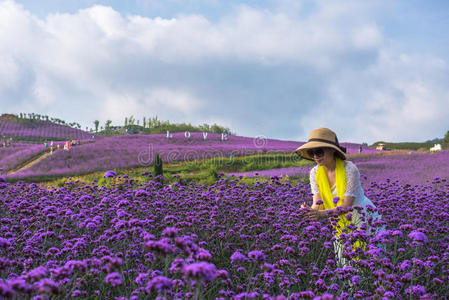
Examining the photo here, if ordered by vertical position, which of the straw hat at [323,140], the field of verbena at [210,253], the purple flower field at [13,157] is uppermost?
the straw hat at [323,140]

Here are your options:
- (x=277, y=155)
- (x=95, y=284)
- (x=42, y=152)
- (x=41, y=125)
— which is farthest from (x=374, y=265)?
(x=41, y=125)

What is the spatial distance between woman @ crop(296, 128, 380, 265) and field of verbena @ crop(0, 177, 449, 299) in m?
0.25

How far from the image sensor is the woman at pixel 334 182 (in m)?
4.71

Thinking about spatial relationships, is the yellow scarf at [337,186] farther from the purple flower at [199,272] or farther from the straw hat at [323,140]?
the purple flower at [199,272]

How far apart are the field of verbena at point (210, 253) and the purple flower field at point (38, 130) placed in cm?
4218

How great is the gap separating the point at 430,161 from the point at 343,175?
52.6 ft

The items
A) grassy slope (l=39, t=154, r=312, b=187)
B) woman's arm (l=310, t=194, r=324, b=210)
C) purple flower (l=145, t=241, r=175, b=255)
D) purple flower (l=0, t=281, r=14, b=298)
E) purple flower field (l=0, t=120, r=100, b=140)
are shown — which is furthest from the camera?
purple flower field (l=0, t=120, r=100, b=140)

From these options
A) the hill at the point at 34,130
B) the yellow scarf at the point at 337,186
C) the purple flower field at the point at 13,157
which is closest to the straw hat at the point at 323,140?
the yellow scarf at the point at 337,186

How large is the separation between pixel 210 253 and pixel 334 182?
5.95 feet

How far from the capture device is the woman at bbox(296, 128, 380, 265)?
15.4ft

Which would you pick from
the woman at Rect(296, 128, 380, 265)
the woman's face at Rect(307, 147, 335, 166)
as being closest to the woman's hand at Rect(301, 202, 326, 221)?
the woman at Rect(296, 128, 380, 265)

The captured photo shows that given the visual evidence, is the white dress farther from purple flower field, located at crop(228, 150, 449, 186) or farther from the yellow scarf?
purple flower field, located at crop(228, 150, 449, 186)

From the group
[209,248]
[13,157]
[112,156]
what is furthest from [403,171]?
[13,157]

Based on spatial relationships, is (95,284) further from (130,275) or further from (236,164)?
(236,164)
